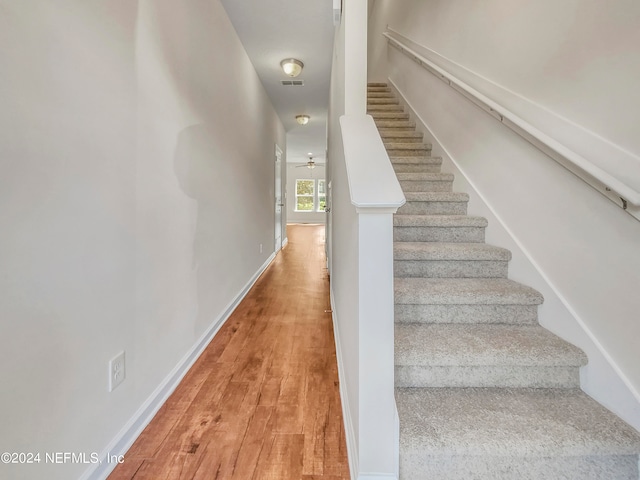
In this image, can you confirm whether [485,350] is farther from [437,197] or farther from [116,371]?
[116,371]

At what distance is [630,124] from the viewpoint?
3.40 ft

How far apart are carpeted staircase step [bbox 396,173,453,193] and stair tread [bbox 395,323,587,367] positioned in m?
1.30

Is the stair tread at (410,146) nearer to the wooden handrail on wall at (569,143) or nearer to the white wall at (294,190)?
the wooden handrail on wall at (569,143)

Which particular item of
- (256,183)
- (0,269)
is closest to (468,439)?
(0,269)

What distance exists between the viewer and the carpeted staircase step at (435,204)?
207 centimetres

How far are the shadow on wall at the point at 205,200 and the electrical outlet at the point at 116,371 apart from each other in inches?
28.4

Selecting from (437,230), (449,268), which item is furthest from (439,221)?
(449,268)

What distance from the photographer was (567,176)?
1.31 meters

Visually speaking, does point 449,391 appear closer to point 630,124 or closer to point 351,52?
point 630,124

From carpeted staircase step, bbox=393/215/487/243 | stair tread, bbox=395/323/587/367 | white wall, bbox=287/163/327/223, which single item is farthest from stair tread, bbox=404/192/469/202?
white wall, bbox=287/163/327/223

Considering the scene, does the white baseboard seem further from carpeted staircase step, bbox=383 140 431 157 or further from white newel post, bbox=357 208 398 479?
carpeted staircase step, bbox=383 140 431 157

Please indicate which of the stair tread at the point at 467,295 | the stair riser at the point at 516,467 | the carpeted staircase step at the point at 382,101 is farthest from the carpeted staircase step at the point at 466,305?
the carpeted staircase step at the point at 382,101

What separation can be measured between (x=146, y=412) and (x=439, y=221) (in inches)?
76.8

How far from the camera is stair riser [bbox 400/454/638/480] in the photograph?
95 cm
